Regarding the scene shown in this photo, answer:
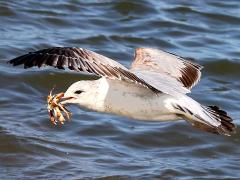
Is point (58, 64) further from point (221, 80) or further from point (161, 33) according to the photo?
point (161, 33)

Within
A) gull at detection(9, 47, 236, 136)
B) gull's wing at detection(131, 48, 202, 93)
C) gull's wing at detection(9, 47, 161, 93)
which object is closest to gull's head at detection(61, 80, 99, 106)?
gull at detection(9, 47, 236, 136)

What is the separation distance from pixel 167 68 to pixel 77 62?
1738 mm

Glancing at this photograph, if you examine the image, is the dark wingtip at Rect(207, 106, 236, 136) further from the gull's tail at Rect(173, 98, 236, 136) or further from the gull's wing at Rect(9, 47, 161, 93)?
the gull's wing at Rect(9, 47, 161, 93)

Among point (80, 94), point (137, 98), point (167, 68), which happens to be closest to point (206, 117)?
point (137, 98)

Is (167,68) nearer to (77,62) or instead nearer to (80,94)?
(80,94)

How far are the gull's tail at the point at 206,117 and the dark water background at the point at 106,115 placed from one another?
878 millimetres

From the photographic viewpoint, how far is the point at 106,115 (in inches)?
371

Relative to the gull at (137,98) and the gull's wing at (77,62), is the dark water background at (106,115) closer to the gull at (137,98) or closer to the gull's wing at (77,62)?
the gull at (137,98)

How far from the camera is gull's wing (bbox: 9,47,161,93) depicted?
6312mm

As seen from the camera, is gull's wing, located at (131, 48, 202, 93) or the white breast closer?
the white breast

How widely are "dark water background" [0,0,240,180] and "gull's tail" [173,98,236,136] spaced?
34.6 inches

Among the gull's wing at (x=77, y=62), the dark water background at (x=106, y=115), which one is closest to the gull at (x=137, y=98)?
the gull's wing at (x=77, y=62)

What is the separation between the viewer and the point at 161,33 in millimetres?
12688

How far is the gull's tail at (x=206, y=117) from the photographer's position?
689 centimetres
